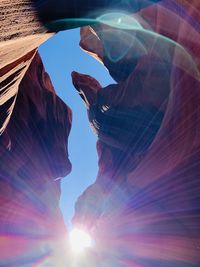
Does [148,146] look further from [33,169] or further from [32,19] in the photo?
[32,19]

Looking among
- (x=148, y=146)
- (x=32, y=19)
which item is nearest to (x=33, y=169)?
(x=148, y=146)

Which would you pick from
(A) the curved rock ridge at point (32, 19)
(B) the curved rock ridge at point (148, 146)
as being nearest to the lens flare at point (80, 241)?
(B) the curved rock ridge at point (148, 146)

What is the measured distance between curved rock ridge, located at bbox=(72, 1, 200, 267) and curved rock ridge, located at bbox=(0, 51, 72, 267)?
2.51m

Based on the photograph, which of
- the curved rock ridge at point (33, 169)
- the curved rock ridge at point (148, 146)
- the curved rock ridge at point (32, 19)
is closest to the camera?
the curved rock ridge at point (32, 19)

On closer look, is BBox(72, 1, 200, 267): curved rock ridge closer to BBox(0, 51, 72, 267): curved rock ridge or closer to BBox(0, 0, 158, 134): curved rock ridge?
BBox(0, 0, 158, 134): curved rock ridge

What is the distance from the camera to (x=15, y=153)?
1511cm

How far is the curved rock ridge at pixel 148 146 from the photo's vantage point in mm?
9602

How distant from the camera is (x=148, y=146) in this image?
15586 millimetres

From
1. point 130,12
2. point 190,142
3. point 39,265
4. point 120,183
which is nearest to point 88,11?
point 130,12

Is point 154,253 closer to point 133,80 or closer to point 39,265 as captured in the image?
point 133,80

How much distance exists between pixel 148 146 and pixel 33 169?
731 cm

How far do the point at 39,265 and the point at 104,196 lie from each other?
22.3ft

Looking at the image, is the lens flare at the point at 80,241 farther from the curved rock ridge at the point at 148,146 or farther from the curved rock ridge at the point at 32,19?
the curved rock ridge at the point at 32,19

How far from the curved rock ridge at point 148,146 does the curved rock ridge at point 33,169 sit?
8.23ft
